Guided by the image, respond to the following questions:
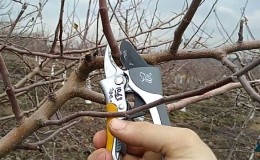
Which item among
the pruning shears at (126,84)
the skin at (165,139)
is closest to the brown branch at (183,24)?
the pruning shears at (126,84)

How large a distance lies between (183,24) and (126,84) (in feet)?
0.85

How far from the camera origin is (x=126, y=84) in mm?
1232

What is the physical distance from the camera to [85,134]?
6.15 meters

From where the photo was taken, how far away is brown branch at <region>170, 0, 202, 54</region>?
105 centimetres

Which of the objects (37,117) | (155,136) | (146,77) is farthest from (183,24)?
(37,117)

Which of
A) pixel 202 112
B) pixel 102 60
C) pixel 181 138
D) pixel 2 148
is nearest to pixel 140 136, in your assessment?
pixel 181 138

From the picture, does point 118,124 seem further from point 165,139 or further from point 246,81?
point 246,81

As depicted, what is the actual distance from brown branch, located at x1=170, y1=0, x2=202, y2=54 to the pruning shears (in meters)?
0.09

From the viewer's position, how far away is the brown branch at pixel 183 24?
105cm

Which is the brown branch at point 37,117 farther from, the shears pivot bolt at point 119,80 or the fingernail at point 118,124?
the fingernail at point 118,124

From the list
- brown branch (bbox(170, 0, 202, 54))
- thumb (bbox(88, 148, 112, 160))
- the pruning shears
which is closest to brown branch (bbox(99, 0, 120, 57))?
the pruning shears

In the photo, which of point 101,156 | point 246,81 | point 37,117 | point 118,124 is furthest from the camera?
point 37,117

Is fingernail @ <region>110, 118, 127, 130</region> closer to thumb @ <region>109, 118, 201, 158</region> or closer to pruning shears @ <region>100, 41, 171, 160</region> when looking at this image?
thumb @ <region>109, 118, 201, 158</region>

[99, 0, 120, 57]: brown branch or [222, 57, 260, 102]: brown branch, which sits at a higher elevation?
[99, 0, 120, 57]: brown branch
